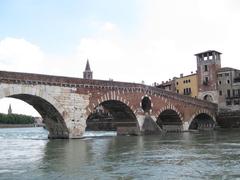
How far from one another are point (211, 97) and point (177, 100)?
60.9 ft

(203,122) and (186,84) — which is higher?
(186,84)

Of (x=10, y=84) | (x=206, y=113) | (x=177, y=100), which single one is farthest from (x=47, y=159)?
(x=206, y=113)

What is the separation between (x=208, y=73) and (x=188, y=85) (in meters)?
6.40

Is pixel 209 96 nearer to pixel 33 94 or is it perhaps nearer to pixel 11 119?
pixel 33 94

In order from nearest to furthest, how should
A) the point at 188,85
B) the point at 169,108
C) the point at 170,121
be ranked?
the point at 169,108, the point at 170,121, the point at 188,85

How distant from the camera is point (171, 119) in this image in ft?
179

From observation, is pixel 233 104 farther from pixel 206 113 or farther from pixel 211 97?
pixel 206 113

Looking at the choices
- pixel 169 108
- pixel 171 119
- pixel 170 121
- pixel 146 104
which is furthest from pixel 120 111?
pixel 170 121

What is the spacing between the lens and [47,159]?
67.1 feet

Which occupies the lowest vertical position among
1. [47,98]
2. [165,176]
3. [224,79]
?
[165,176]

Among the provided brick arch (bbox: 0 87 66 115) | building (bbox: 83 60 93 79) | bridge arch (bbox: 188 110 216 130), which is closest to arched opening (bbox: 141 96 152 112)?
brick arch (bbox: 0 87 66 115)

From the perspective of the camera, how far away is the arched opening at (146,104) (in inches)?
1848

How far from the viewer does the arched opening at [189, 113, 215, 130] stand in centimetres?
6162

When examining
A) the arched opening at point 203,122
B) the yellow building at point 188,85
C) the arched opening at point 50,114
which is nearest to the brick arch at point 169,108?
the arched opening at point 203,122
